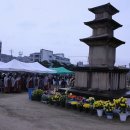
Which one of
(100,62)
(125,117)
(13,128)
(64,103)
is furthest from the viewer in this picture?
(100,62)

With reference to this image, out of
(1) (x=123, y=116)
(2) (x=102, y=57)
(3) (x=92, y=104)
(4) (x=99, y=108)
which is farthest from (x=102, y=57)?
(1) (x=123, y=116)

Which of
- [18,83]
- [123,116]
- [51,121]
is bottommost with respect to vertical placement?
[51,121]

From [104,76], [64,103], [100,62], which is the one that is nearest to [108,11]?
[100,62]

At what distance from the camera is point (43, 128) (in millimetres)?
10555

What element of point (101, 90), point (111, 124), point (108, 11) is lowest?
point (111, 124)

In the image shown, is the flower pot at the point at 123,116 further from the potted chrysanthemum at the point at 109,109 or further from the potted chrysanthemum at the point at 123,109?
the potted chrysanthemum at the point at 109,109

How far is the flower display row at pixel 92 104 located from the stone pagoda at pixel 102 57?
7.13ft

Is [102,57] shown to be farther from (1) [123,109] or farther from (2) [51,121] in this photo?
(2) [51,121]

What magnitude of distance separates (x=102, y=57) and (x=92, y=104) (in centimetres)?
469

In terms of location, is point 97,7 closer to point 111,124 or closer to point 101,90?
point 101,90

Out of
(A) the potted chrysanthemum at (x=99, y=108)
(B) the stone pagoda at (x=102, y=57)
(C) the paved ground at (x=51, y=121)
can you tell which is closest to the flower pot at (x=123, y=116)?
(C) the paved ground at (x=51, y=121)

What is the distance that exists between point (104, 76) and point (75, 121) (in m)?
5.67

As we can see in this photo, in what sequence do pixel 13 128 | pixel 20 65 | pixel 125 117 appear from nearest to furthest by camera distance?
pixel 13 128 → pixel 125 117 → pixel 20 65

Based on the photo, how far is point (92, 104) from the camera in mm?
14812
